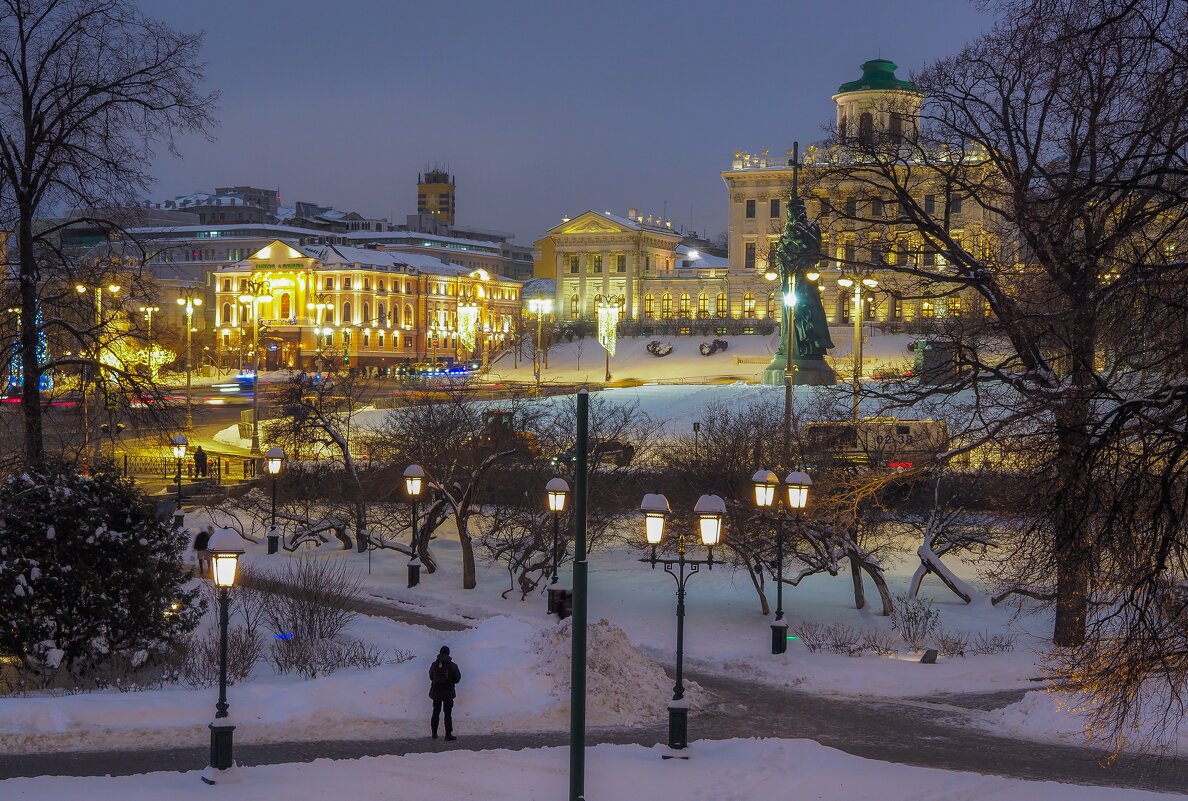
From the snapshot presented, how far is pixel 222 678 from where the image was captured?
1450 centimetres

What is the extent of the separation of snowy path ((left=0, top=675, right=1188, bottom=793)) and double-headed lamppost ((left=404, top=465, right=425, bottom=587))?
10.2 metres

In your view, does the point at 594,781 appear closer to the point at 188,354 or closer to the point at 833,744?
the point at 833,744

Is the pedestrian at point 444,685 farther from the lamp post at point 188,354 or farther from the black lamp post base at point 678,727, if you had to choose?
the lamp post at point 188,354

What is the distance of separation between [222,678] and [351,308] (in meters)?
102

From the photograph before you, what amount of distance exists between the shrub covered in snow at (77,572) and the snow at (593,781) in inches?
182

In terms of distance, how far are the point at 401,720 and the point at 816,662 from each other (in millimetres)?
7974

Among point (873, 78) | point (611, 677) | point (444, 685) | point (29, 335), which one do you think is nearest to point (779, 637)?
point (611, 677)

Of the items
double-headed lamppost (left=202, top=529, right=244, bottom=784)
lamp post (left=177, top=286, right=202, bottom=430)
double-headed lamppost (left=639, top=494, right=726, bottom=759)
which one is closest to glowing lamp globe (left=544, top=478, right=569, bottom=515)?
double-headed lamppost (left=639, top=494, right=726, bottom=759)

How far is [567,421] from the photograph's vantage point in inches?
1406

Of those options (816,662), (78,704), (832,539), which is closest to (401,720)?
(78,704)

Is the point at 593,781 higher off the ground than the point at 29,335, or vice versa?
the point at 29,335

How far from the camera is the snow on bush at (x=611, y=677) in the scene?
17.9 m

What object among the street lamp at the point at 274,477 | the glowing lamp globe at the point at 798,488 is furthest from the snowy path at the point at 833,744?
the street lamp at the point at 274,477

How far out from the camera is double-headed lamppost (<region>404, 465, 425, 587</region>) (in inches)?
1087
